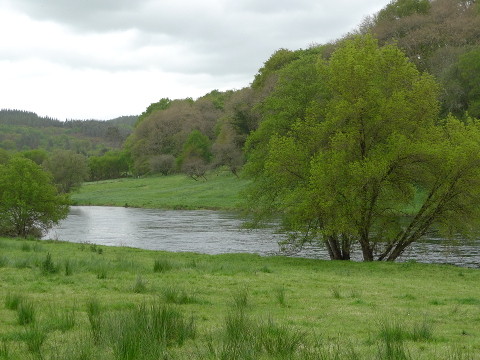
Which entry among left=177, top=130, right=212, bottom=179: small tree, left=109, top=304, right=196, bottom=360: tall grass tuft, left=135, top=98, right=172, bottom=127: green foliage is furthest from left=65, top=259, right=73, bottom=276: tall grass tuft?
left=135, top=98, right=172, bottom=127: green foliage

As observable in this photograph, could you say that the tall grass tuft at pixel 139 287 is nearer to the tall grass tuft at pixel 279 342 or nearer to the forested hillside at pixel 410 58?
the tall grass tuft at pixel 279 342

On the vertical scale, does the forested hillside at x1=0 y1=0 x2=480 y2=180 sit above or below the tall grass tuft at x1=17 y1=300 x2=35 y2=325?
above

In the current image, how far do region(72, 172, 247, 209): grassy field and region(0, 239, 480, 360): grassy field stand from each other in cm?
5065

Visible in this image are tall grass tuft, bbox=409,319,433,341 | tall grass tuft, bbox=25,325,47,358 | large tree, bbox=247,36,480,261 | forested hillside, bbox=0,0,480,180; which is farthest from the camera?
forested hillside, bbox=0,0,480,180

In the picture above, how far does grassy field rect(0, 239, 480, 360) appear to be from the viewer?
7125 mm

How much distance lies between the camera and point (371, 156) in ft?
83.8

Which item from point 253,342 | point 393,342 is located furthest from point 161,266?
point 393,342

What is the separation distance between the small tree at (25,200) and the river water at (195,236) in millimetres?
2540

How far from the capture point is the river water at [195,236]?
107 ft

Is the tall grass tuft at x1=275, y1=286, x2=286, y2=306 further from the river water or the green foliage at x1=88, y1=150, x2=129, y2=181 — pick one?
the green foliage at x1=88, y1=150, x2=129, y2=181

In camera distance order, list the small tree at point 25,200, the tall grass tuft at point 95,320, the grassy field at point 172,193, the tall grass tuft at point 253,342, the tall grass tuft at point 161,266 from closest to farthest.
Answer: the tall grass tuft at point 253,342 < the tall grass tuft at point 95,320 < the tall grass tuft at point 161,266 < the small tree at point 25,200 < the grassy field at point 172,193

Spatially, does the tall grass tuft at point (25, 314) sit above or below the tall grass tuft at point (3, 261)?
above

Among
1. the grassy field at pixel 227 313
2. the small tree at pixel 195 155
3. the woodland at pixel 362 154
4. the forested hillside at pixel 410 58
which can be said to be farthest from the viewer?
the small tree at pixel 195 155

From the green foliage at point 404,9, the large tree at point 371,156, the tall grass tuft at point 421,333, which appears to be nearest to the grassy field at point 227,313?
the tall grass tuft at point 421,333
